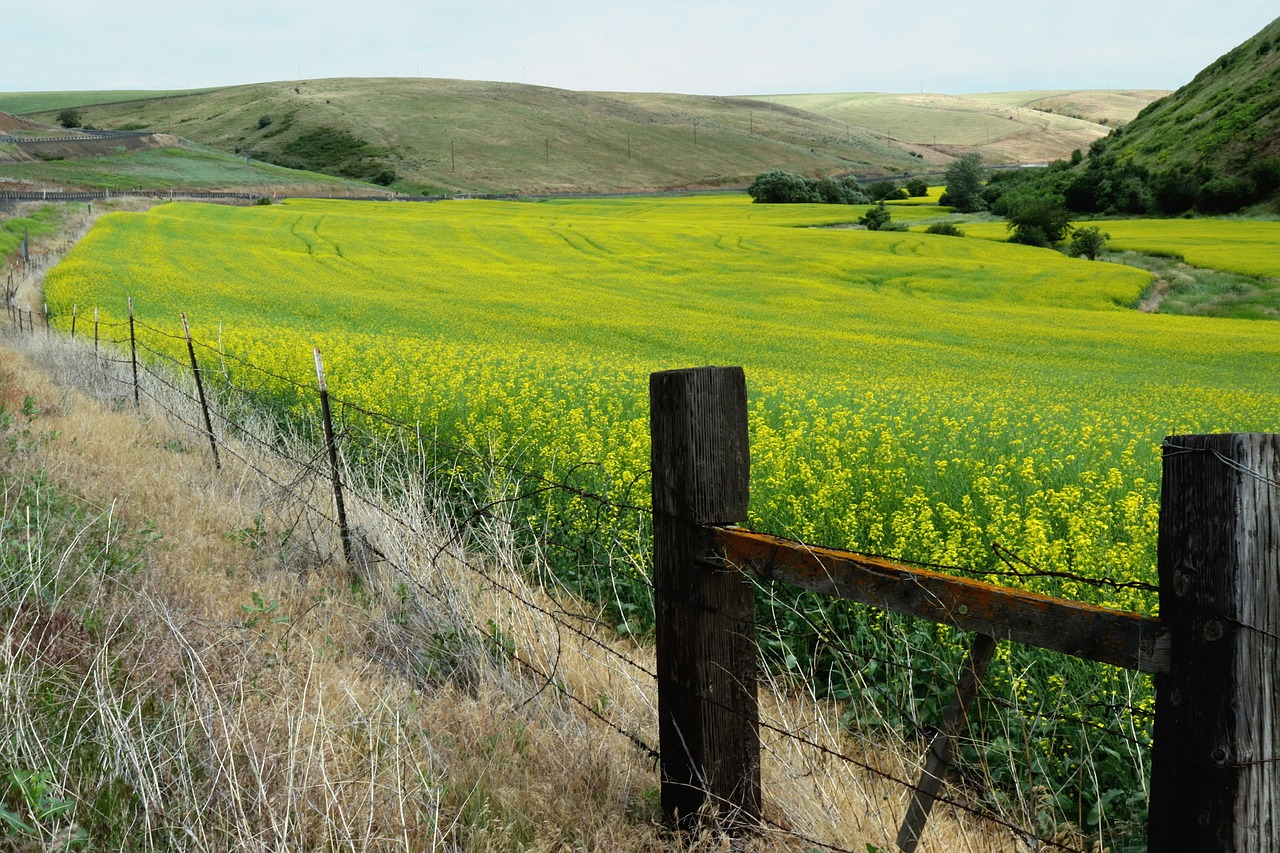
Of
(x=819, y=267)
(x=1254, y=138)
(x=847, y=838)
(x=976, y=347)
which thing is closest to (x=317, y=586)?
(x=847, y=838)

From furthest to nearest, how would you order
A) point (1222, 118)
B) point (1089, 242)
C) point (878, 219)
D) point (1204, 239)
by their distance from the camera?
point (1222, 118), point (878, 219), point (1204, 239), point (1089, 242)

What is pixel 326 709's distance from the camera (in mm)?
3523

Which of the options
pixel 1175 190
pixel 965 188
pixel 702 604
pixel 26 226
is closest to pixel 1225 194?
pixel 1175 190

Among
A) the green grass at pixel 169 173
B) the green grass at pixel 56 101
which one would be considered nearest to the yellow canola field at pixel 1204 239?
the green grass at pixel 169 173

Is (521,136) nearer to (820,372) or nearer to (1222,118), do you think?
(1222,118)

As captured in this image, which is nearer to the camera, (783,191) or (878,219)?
(878,219)

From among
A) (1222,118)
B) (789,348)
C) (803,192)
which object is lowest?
(789,348)

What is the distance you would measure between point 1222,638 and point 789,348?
2125cm

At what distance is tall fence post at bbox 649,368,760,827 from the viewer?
262 cm

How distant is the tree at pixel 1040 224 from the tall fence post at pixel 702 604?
1999 inches

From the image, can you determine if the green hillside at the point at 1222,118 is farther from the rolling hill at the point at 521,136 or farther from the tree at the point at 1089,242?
the rolling hill at the point at 521,136

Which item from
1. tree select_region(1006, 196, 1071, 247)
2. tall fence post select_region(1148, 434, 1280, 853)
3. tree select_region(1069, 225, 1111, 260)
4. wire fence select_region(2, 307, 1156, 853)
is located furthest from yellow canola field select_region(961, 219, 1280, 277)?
tall fence post select_region(1148, 434, 1280, 853)

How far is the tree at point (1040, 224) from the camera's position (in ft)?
161

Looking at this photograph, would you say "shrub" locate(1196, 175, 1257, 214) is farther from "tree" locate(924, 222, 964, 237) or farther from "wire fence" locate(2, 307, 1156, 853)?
"wire fence" locate(2, 307, 1156, 853)
